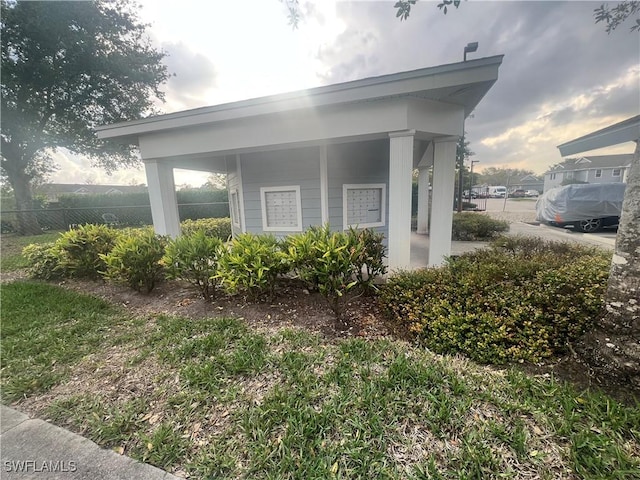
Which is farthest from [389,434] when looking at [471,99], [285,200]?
[285,200]

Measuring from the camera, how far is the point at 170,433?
187 cm

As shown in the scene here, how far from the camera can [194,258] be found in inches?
153

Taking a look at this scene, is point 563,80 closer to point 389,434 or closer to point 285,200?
point 285,200

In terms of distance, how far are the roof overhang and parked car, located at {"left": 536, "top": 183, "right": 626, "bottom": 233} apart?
4767 millimetres

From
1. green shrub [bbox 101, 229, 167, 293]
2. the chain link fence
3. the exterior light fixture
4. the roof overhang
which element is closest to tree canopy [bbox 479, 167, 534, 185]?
the roof overhang

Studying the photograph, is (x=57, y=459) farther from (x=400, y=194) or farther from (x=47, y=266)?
(x=47, y=266)

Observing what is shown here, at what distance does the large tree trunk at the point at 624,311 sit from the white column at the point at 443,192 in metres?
2.19

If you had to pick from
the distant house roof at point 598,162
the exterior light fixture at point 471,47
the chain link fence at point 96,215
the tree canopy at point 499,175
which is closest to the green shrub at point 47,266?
the chain link fence at point 96,215

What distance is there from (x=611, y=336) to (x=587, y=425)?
777mm

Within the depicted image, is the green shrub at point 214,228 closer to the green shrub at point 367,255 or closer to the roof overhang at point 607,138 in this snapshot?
the green shrub at point 367,255

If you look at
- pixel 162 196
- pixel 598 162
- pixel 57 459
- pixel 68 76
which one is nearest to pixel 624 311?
pixel 57 459

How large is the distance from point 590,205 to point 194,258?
14.5 meters

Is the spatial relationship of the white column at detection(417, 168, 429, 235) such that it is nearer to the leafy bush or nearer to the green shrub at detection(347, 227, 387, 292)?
the leafy bush

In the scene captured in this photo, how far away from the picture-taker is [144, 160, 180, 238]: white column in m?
5.36
